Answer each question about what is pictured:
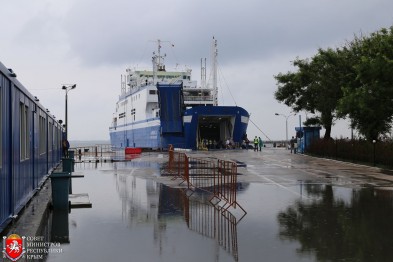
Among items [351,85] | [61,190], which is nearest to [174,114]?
[351,85]

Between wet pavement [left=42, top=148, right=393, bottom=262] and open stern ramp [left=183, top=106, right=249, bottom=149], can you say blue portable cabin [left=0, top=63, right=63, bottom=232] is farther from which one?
open stern ramp [left=183, top=106, right=249, bottom=149]

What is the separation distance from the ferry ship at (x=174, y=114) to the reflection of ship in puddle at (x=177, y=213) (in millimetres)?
32650

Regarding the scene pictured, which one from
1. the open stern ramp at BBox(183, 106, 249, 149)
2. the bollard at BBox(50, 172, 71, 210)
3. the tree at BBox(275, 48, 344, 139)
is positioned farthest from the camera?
the open stern ramp at BBox(183, 106, 249, 149)

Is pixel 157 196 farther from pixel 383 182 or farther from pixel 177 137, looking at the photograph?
pixel 177 137

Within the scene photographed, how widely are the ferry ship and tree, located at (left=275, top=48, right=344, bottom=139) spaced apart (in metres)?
10.3

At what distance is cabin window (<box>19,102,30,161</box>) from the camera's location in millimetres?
9717

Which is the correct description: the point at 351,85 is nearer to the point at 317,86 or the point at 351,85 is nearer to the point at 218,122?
the point at 317,86

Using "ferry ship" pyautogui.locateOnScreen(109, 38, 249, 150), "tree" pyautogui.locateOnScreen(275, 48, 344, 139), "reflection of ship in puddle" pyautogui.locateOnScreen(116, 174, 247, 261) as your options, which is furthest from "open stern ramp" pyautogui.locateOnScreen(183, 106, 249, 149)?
"reflection of ship in puddle" pyautogui.locateOnScreen(116, 174, 247, 261)

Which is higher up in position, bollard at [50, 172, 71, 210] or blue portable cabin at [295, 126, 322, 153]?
blue portable cabin at [295, 126, 322, 153]

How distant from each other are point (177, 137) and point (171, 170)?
2755cm

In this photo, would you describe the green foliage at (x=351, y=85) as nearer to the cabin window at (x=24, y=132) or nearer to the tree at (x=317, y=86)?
the tree at (x=317, y=86)

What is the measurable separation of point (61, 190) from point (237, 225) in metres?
4.14

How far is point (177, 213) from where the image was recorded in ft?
34.2

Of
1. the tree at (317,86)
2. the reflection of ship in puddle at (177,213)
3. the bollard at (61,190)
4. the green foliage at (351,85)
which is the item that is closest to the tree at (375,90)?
the green foliage at (351,85)
